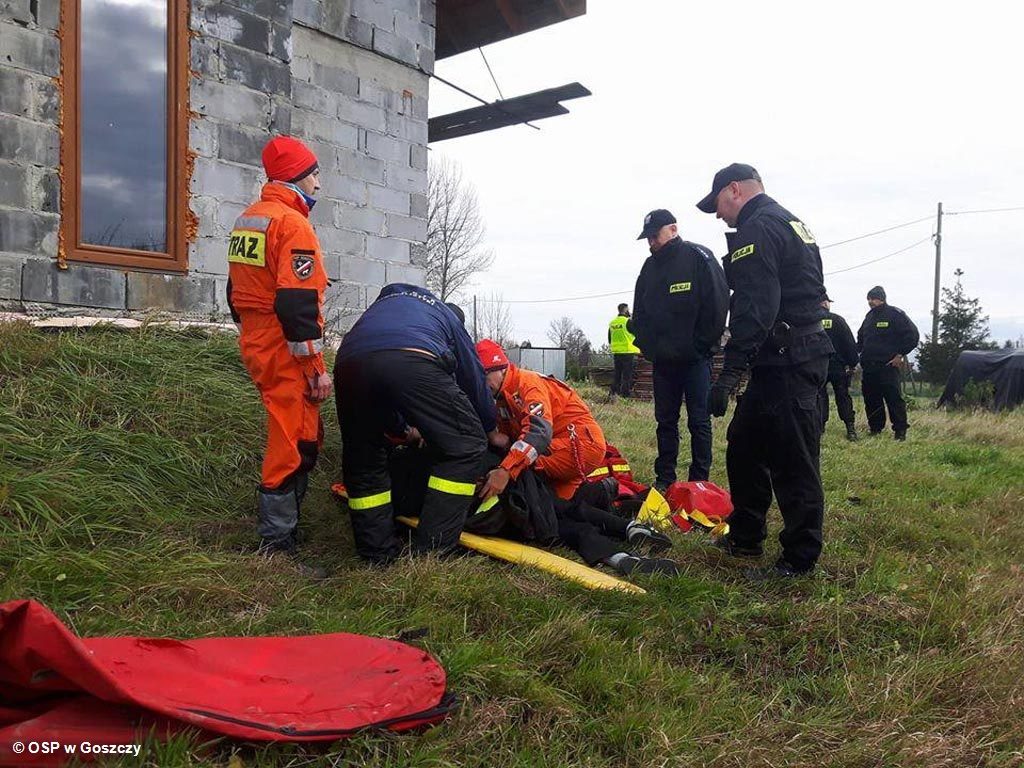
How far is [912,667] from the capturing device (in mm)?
2650

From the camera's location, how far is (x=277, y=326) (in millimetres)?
3629

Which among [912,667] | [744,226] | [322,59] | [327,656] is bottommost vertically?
[912,667]

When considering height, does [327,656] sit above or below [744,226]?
below

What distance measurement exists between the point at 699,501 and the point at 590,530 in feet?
3.78

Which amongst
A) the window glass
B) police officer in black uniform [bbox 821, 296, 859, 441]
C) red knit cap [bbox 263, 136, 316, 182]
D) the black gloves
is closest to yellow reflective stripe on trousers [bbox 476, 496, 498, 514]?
the black gloves

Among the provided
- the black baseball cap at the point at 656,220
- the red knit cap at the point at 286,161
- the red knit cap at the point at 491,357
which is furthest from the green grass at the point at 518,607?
the black baseball cap at the point at 656,220

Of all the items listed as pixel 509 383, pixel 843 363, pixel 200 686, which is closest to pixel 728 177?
pixel 509 383

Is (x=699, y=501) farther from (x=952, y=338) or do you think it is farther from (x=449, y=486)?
(x=952, y=338)

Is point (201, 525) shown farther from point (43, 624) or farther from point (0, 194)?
point (0, 194)

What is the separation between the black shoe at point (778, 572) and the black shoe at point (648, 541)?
0.45 m

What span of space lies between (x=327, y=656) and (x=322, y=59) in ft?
19.7

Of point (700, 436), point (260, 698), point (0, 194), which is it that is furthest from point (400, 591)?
point (0, 194)

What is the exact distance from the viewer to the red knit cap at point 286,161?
152 inches

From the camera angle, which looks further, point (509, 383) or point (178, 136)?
point (178, 136)
